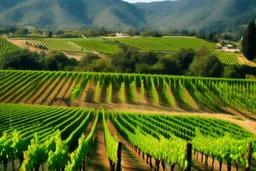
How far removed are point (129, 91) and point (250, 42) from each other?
144 ft

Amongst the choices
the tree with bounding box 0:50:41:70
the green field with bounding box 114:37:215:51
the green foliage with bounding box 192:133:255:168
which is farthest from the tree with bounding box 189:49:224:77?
the green foliage with bounding box 192:133:255:168

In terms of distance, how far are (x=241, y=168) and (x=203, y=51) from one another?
197 ft

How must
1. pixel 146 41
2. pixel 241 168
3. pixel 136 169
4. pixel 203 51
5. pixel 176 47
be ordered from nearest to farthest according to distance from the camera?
pixel 136 169, pixel 241 168, pixel 203 51, pixel 176 47, pixel 146 41

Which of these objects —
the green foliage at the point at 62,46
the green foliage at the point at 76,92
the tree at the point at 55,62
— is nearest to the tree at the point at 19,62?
the tree at the point at 55,62

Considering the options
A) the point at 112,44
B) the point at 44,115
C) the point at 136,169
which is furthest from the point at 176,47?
the point at 136,169

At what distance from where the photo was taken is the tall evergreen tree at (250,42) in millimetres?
82500

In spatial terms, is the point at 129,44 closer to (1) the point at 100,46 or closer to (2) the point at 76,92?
(1) the point at 100,46

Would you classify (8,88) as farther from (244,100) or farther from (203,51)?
(203,51)

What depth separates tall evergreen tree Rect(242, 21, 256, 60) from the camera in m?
82.5

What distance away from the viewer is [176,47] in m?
111

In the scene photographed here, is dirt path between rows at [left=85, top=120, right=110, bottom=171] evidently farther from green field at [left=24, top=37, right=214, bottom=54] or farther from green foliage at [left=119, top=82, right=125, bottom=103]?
green field at [left=24, top=37, right=214, bottom=54]

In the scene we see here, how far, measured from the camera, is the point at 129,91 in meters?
52.1

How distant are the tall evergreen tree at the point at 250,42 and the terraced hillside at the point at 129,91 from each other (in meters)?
31.3

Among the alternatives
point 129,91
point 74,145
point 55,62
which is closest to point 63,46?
point 55,62
